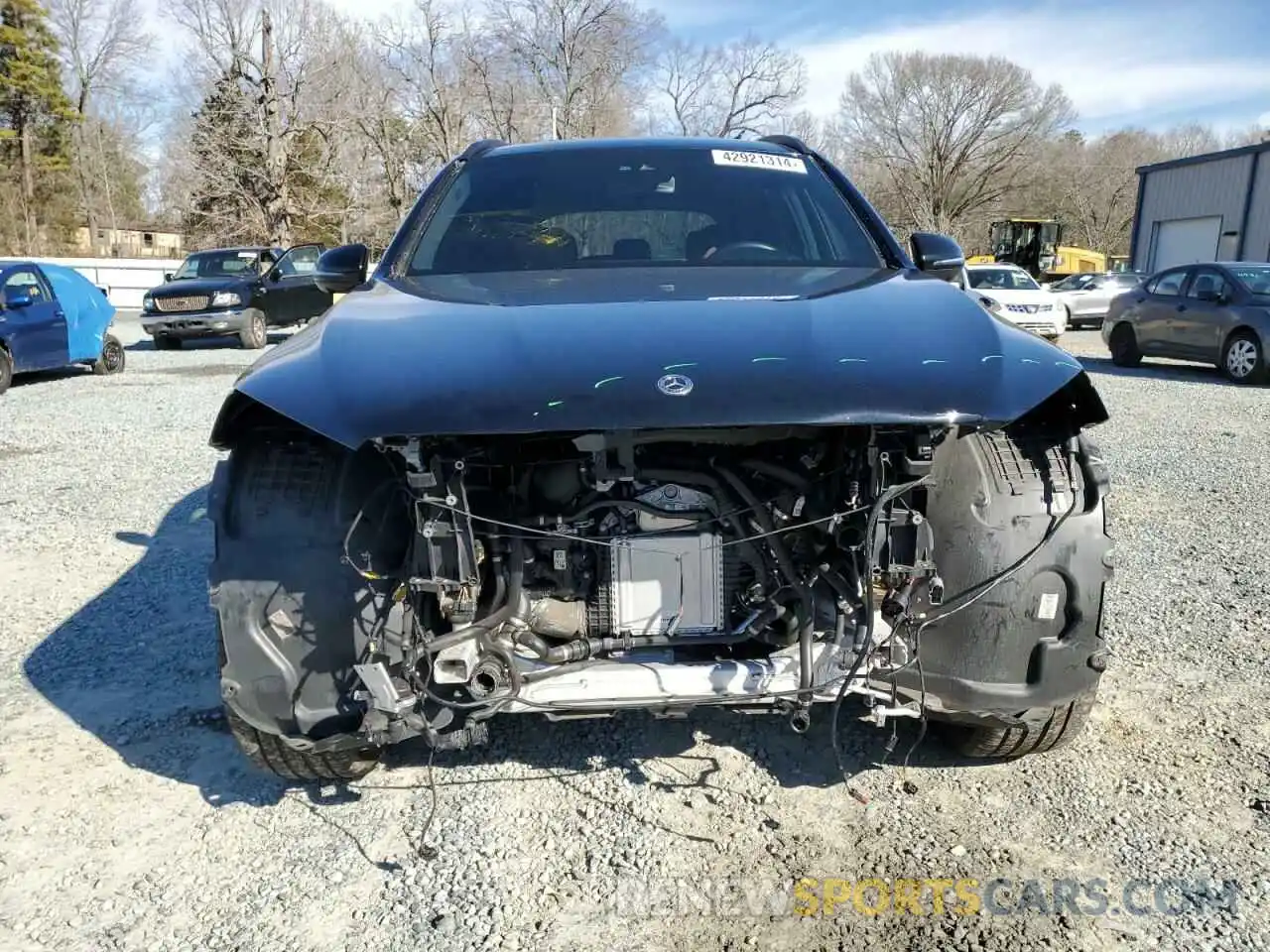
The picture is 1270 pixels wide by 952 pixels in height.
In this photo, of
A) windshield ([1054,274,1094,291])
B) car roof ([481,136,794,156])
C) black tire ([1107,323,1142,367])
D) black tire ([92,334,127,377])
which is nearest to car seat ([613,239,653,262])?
car roof ([481,136,794,156])

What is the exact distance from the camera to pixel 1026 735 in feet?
8.55

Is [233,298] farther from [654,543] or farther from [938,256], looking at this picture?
[654,543]

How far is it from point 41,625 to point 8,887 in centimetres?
196

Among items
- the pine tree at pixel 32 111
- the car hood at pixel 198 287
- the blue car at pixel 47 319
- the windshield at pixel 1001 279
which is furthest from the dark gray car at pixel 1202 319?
the pine tree at pixel 32 111

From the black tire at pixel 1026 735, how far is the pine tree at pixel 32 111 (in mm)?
48854

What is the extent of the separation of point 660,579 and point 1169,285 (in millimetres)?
13481

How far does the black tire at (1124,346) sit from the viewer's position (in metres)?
13.7

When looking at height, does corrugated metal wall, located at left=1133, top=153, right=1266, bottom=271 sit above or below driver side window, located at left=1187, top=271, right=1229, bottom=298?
above

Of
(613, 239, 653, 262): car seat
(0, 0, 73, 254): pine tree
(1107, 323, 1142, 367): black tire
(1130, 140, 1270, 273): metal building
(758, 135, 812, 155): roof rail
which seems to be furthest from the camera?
(0, 0, 73, 254): pine tree

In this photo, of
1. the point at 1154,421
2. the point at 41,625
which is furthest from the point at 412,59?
the point at 41,625

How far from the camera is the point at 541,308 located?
7.74 ft

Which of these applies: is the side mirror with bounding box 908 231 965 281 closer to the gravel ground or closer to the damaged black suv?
the damaged black suv

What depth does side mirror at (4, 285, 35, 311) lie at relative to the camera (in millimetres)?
10984

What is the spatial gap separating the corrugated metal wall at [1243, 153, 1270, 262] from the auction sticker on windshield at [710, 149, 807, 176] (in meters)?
29.9
